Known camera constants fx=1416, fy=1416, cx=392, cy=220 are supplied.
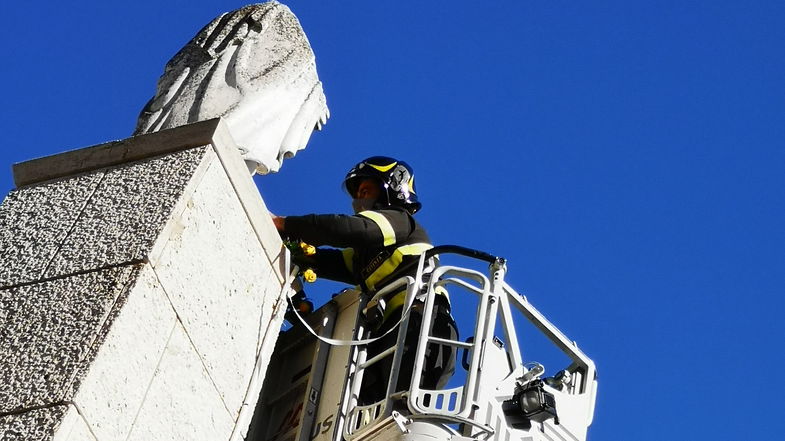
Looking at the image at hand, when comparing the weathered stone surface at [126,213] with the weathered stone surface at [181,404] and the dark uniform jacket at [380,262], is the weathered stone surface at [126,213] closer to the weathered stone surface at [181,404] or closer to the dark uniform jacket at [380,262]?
the weathered stone surface at [181,404]

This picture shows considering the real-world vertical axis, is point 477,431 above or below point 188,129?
below

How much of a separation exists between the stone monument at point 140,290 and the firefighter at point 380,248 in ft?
2.29

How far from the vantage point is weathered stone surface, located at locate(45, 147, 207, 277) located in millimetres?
6629

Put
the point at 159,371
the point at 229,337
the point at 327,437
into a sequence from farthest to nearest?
1. the point at 327,437
2. the point at 229,337
3. the point at 159,371

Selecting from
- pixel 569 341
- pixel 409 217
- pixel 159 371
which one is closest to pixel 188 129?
pixel 159 371

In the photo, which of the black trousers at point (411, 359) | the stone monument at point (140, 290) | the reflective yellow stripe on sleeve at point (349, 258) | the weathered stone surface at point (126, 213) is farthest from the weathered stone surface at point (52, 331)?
the reflective yellow stripe on sleeve at point (349, 258)

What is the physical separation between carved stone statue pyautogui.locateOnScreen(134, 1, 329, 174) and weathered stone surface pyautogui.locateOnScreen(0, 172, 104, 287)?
44.7 inches

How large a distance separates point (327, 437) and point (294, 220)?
52.2 inches

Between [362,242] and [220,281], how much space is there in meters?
1.71

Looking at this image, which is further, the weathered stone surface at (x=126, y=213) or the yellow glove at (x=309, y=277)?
the yellow glove at (x=309, y=277)

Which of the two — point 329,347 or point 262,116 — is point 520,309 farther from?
point 262,116

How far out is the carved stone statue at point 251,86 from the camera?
8500 mm

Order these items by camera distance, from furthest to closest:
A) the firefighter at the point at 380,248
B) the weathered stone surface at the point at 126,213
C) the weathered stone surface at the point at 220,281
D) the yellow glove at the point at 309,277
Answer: the firefighter at the point at 380,248 → the yellow glove at the point at 309,277 → the weathered stone surface at the point at 220,281 → the weathered stone surface at the point at 126,213

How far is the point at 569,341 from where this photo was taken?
9.03 meters
